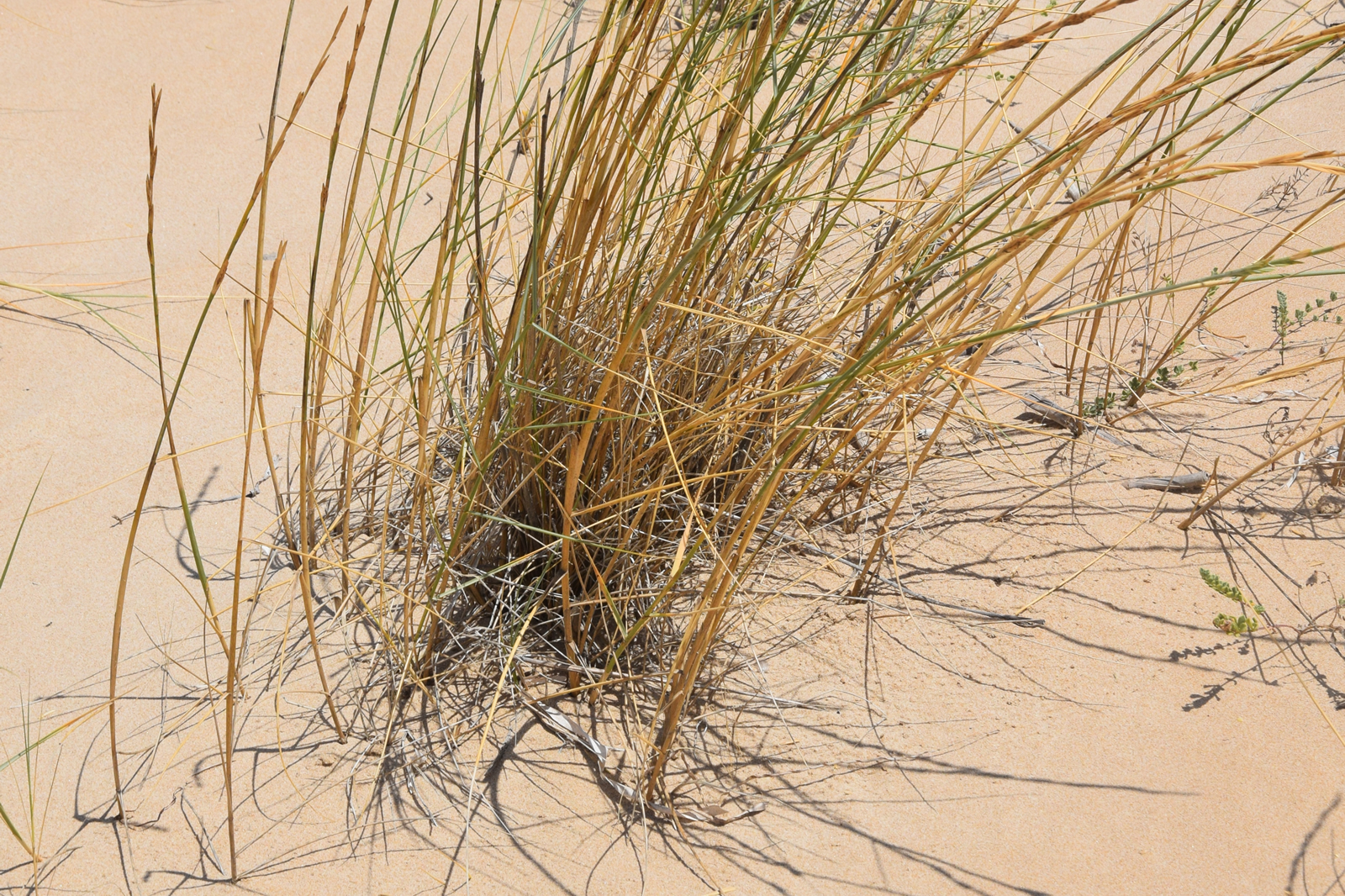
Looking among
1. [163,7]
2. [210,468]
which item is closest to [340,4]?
[163,7]

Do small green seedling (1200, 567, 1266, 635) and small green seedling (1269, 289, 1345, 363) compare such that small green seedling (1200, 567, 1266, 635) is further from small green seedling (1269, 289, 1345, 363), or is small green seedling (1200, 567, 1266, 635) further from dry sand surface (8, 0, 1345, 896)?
small green seedling (1269, 289, 1345, 363)

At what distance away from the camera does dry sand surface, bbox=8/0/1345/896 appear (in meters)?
1.15

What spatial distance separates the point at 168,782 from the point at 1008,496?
1206mm

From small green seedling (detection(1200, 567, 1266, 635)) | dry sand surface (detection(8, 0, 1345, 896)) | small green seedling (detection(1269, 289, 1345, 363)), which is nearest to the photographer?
dry sand surface (detection(8, 0, 1345, 896))

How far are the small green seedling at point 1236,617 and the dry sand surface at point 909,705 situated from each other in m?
0.02

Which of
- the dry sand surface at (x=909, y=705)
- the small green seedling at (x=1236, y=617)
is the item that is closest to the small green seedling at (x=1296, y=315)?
the dry sand surface at (x=909, y=705)

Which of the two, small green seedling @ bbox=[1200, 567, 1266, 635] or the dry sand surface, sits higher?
small green seedling @ bbox=[1200, 567, 1266, 635]

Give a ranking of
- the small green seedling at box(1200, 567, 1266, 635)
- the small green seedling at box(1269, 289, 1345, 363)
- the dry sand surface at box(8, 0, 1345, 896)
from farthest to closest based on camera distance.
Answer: the small green seedling at box(1269, 289, 1345, 363) → the small green seedling at box(1200, 567, 1266, 635) → the dry sand surface at box(8, 0, 1345, 896)

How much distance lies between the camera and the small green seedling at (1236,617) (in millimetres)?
1376

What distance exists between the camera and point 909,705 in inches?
52.5

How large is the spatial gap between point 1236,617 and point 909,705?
47cm

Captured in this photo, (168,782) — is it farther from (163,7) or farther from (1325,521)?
(163,7)

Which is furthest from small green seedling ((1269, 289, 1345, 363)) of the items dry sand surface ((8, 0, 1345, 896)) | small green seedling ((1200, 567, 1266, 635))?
small green seedling ((1200, 567, 1266, 635))

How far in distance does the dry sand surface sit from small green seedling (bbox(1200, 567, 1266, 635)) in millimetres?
17
